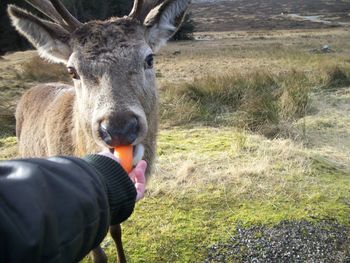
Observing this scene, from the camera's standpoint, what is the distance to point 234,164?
683 cm

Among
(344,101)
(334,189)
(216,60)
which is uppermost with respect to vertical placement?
(334,189)

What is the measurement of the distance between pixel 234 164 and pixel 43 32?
3454 mm

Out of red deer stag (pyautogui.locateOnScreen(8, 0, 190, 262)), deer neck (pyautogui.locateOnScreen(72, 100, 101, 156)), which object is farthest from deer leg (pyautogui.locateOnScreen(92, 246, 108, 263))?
deer neck (pyautogui.locateOnScreen(72, 100, 101, 156))

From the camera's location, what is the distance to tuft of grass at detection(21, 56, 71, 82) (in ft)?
50.3

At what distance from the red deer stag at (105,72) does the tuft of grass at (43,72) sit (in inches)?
401

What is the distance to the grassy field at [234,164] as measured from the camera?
526 centimetres

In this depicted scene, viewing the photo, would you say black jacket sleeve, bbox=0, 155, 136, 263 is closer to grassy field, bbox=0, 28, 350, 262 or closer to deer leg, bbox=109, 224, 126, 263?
deer leg, bbox=109, 224, 126, 263

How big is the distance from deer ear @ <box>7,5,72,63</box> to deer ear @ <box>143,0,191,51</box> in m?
0.85

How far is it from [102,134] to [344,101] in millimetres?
9263

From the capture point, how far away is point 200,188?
6.12m

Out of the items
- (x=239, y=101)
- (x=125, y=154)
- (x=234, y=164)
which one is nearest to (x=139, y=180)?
(x=125, y=154)

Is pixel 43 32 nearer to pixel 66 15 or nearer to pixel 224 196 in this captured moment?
pixel 66 15

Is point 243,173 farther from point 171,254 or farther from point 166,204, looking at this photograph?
point 171,254

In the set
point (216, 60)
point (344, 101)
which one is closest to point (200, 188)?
point (344, 101)
